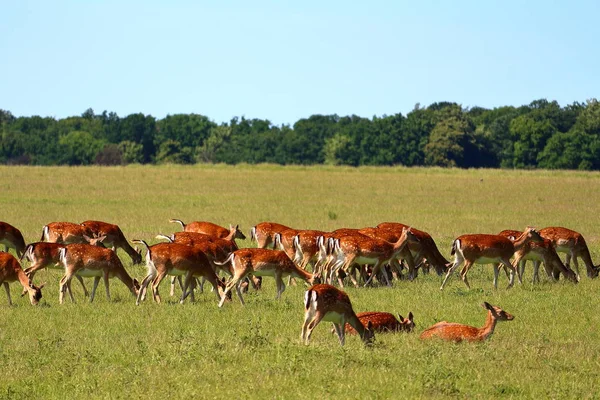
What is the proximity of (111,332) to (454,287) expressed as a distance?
6988mm

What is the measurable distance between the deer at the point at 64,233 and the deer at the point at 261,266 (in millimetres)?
5558

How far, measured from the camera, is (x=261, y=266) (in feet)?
53.2

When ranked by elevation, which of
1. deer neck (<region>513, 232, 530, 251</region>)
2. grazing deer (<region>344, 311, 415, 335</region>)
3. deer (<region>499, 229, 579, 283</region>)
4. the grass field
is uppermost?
deer neck (<region>513, 232, 530, 251</region>)

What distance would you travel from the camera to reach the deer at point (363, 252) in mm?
18016

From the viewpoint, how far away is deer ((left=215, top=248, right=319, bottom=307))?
52.6ft

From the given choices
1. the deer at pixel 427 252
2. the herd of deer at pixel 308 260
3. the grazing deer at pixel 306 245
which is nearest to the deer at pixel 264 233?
the herd of deer at pixel 308 260

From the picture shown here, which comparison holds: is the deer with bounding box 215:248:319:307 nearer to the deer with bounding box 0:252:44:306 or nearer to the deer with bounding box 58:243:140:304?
the deer with bounding box 58:243:140:304

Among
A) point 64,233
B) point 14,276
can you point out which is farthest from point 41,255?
point 64,233

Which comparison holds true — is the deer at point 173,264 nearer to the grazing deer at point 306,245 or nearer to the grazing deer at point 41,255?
the grazing deer at point 41,255

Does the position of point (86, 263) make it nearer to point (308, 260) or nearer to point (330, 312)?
point (308, 260)

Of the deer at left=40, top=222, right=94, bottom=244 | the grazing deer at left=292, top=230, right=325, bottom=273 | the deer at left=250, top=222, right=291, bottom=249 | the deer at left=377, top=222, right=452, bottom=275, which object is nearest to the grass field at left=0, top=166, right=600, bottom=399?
the deer at left=377, top=222, right=452, bottom=275

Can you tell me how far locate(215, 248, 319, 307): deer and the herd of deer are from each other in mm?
16

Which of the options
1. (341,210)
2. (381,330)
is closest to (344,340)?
(381,330)

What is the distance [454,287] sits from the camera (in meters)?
18.2
